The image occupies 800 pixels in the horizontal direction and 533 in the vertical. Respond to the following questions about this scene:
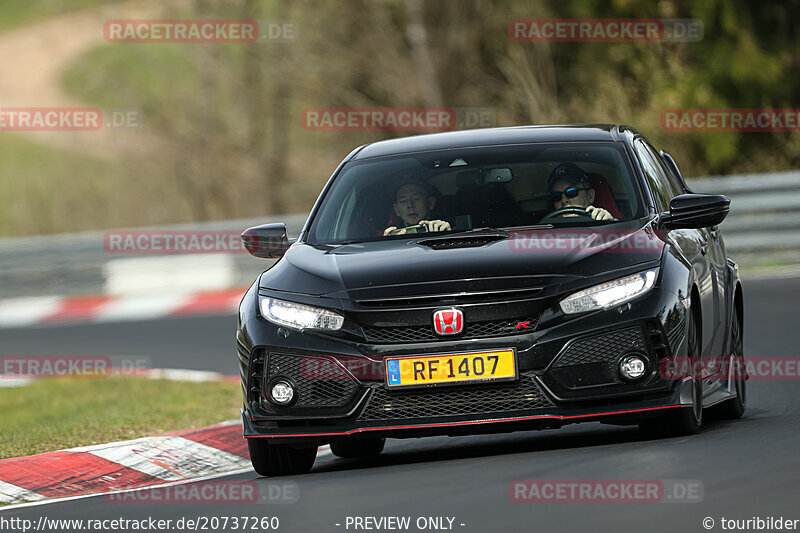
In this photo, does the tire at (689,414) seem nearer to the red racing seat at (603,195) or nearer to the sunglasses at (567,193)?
the red racing seat at (603,195)

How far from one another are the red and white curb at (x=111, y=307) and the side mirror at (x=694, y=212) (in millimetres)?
11893

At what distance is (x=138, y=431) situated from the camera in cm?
1052

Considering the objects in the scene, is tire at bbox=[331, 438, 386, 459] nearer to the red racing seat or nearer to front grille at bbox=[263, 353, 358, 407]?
front grille at bbox=[263, 353, 358, 407]

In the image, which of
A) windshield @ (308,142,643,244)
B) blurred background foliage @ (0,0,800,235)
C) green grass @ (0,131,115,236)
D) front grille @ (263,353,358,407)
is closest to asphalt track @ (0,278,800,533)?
front grille @ (263,353,358,407)

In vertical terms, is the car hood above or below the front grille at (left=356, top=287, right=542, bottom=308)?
above

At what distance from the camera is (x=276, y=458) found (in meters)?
7.96

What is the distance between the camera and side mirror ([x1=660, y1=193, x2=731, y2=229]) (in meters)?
8.13

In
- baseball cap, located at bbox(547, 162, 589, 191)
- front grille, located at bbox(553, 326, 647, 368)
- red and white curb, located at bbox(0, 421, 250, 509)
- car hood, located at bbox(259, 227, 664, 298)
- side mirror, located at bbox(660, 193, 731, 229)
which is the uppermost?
baseball cap, located at bbox(547, 162, 589, 191)

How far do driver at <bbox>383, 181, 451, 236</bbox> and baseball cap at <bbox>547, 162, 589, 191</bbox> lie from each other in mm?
603

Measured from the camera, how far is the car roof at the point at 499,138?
29.2ft

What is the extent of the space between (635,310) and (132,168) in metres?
22.9

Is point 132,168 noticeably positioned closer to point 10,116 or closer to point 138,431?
point 138,431

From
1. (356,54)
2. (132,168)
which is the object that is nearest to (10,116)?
(132,168)

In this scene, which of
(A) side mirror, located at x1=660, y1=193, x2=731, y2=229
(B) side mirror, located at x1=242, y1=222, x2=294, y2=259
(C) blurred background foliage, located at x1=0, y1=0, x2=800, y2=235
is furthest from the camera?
(C) blurred background foliage, located at x1=0, y1=0, x2=800, y2=235
